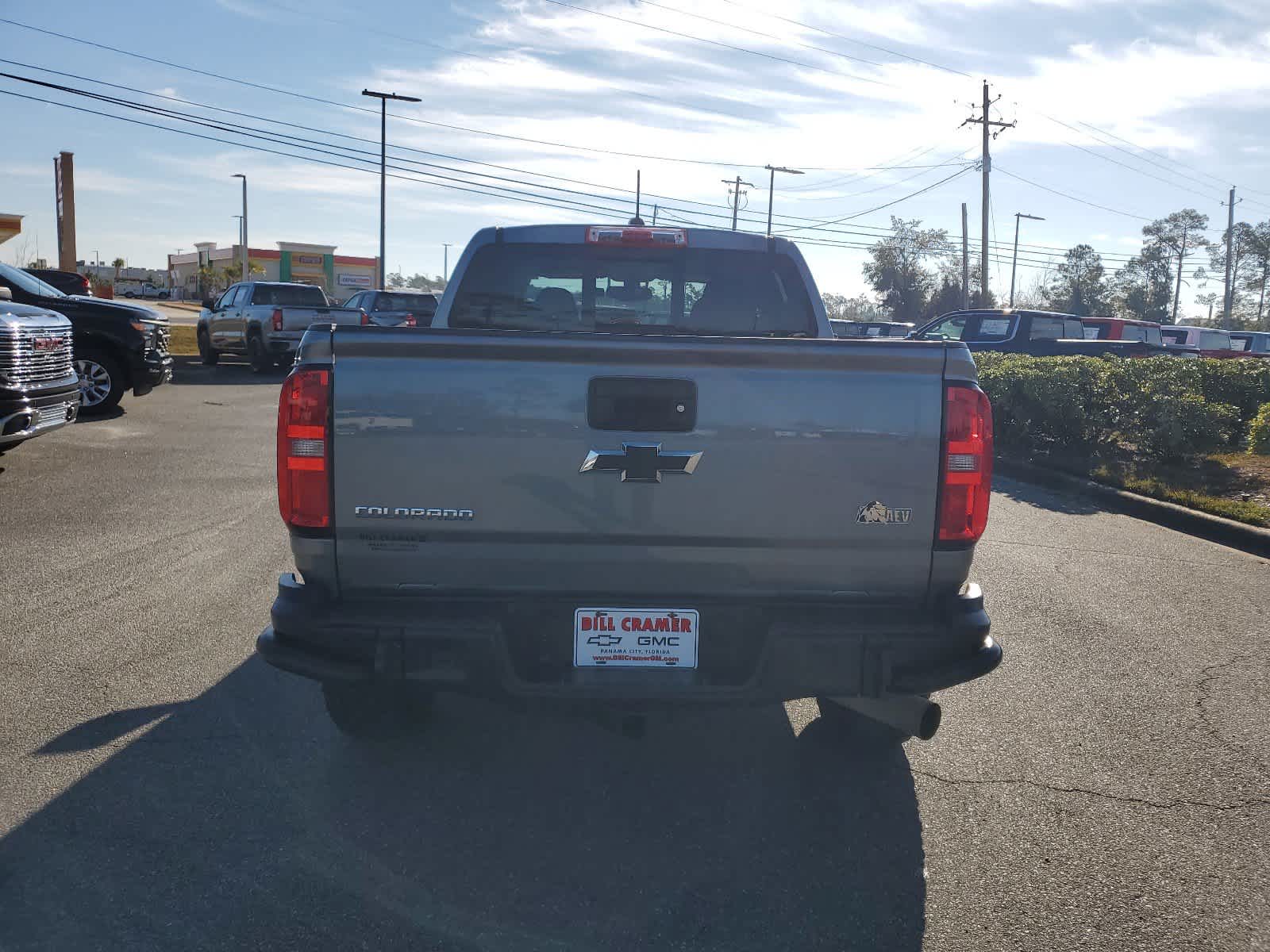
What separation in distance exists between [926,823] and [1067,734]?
3.94 feet

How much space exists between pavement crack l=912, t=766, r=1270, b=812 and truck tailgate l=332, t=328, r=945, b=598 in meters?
1.09

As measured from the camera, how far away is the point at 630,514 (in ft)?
10.6

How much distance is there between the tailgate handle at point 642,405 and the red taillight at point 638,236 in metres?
1.56

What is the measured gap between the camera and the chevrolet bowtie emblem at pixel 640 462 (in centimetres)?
321

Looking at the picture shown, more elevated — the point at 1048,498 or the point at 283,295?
the point at 283,295

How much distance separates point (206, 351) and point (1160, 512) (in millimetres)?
21080

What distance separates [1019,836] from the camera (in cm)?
351

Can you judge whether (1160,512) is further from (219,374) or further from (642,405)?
(219,374)

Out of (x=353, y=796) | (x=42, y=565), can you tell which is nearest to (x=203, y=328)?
(x=42, y=565)

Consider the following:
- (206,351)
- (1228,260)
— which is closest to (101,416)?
(206,351)

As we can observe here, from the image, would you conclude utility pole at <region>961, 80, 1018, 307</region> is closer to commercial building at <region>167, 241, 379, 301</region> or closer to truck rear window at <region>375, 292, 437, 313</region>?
truck rear window at <region>375, 292, 437, 313</region>

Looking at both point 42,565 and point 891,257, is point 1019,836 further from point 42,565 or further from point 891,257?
point 891,257

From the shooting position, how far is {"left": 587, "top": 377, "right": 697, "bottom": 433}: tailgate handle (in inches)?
126

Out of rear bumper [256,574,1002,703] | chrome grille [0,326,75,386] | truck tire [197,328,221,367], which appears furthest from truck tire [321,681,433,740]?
truck tire [197,328,221,367]
